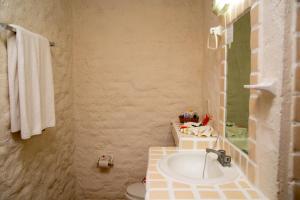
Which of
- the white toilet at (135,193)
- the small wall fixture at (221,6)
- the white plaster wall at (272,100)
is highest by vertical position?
the small wall fixture at (221,6)

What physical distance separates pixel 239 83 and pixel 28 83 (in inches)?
51.2

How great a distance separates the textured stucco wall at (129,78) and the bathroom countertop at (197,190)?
3.90ft

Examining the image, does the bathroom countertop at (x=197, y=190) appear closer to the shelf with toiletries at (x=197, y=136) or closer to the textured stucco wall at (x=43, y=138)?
the shelf with toiletries at (x=197, y=136)

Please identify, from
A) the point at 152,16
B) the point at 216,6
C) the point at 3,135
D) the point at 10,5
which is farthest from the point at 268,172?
the point at 152,16

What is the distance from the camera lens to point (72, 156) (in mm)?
2285

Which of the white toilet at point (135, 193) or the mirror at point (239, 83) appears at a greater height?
the mirror at point (239, 83)

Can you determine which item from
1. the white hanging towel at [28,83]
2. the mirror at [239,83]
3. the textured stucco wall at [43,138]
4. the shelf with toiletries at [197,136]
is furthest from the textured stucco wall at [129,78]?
the mirror at [239,83]

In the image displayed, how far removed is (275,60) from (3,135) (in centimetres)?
145

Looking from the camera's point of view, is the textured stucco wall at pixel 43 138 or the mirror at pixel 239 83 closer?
the mirror at pixel 239 83

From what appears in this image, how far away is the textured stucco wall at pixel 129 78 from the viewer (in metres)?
2.21

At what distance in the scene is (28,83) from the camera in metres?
1.36

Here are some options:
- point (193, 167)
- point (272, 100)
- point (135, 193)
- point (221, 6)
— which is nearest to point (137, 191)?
point (135, 193)

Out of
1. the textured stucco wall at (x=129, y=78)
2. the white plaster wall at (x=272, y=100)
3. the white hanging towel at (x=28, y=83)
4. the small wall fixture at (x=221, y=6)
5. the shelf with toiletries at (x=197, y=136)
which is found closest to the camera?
the white plaster wall at (x=272, y=100)

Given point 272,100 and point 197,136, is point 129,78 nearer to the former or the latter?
point 197,136
